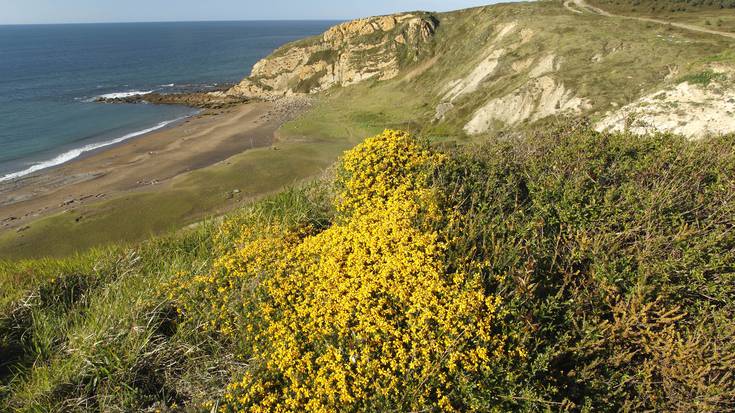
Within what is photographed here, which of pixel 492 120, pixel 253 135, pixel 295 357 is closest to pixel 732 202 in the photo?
pixel 295 357

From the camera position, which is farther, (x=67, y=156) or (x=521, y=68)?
(x=521, y=68)

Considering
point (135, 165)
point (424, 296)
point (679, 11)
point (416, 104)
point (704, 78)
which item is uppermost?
point (679, 11)

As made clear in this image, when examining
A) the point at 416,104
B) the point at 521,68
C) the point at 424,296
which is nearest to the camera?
the point at 424,296

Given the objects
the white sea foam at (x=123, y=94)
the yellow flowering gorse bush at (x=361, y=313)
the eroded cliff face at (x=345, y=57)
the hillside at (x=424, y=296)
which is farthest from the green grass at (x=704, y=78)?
the white sea foam at (x=123, y=94)

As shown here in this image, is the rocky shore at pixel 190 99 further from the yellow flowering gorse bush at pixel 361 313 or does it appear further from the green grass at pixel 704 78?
the yellow flowering gorse bush at pixel 361 313

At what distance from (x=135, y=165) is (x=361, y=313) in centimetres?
4371

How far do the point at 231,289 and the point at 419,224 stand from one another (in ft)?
11.5

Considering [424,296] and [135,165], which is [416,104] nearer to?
[135,165]

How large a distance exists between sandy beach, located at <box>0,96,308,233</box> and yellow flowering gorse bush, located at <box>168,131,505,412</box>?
30.4 meters

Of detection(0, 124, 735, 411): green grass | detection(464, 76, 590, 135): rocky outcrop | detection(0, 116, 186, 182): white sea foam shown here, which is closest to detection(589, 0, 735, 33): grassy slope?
detection(464, 76, 590, 135): rocky outcrop

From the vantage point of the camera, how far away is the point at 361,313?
5492 mm

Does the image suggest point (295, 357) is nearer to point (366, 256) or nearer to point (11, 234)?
point (366, 256)

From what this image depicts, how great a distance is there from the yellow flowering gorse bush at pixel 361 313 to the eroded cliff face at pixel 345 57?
7034cm

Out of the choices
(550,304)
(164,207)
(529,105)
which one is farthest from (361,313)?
(529,105)
